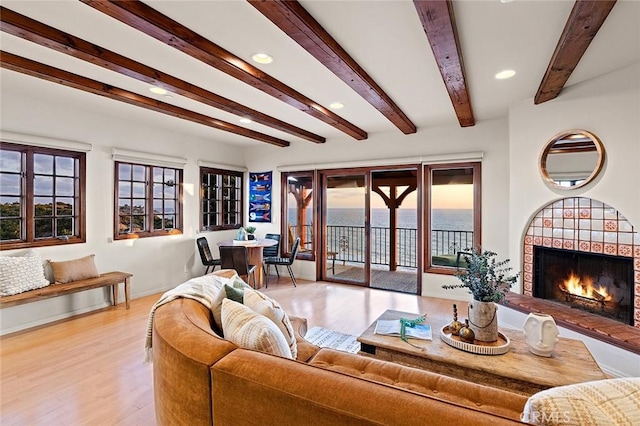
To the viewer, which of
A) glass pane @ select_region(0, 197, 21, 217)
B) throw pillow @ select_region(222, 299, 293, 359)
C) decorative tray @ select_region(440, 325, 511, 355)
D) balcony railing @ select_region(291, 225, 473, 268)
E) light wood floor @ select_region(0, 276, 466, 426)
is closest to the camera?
throw pillow @ select_region(222, 299, 293, 359)

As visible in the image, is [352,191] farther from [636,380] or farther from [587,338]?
[636,380]

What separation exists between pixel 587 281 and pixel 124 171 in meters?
5.60

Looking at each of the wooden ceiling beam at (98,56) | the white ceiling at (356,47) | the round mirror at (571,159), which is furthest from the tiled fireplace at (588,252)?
the wooden ceiling beam at (98,56)

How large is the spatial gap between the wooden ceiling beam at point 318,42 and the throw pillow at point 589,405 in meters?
2.05

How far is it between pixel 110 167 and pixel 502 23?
4551 millimetres

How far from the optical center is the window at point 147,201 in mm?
4316

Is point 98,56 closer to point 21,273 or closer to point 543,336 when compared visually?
→ point 21,273

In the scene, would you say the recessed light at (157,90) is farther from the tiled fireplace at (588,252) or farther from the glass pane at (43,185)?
the tiled fireplace at (588,252)

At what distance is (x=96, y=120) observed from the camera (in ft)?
13.1

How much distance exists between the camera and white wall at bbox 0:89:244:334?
135 inches

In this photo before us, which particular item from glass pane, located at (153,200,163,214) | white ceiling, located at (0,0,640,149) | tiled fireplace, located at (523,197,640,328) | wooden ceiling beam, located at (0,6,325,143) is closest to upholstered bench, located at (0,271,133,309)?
glass pane, located at (153,200,163,214)

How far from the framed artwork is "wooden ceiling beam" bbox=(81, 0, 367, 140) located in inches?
115

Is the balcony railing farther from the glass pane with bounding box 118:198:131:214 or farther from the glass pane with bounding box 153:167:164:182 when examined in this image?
the glass pane with bounding box 118:198:131:214

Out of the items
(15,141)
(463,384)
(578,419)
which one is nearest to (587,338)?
(463,384)
